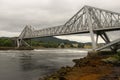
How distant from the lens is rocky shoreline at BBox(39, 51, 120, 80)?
2873 centimetres

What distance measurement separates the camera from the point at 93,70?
35.2 metres

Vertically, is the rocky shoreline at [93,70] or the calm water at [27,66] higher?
the rocky shoreline at [93,70]

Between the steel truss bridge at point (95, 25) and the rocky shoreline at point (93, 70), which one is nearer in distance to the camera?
the rocky shoreline at point (93, 70)

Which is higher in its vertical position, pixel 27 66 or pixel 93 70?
pixel 93 70

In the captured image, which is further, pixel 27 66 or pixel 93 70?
pixel 27 66

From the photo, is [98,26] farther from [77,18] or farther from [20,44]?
[20,44]

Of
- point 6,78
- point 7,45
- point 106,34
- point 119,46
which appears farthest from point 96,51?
point 7,45

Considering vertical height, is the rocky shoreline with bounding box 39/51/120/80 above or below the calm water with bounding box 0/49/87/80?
above

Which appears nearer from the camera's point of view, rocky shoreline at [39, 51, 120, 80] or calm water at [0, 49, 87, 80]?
rocky shoreline at [39, 51, 120, 80]

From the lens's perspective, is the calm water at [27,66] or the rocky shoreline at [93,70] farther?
the calm water at [27,66]

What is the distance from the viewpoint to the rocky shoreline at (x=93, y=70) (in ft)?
94.3

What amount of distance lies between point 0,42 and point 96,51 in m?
114

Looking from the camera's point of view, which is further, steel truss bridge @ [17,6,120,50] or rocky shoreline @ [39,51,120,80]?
steel truss bridge @ [17,6,120,50]

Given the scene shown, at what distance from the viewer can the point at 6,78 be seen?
3288 centimetres
